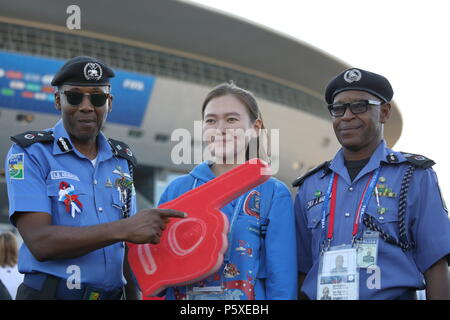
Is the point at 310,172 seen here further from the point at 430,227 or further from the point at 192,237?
the point at 192,237

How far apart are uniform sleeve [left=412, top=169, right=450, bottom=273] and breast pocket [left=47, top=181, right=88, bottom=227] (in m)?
1.69

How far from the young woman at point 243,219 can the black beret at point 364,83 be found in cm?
47

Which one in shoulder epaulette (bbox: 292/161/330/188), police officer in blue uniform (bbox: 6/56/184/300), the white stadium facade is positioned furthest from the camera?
the white stadium facade

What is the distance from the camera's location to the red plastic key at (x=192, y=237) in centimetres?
284

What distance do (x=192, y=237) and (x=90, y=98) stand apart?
2.98 ft

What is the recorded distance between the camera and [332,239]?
10.1 ft

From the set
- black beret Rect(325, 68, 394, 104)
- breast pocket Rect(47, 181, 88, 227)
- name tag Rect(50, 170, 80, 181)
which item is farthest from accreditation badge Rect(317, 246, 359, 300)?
name tag Rect(50, 170, 80, 181)

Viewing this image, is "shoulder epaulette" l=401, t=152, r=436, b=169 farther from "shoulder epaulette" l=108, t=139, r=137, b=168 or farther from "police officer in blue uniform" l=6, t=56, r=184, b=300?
"shoulder epaulette" l=108, t=139, r=137, b=168

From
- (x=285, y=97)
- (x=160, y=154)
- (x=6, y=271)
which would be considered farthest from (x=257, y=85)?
(x=6, y=271)

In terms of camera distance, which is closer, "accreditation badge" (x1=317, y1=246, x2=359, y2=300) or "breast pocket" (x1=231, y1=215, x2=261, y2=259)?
"accreditation badge" (x1=317, y1=246, x2=359, y2=300)

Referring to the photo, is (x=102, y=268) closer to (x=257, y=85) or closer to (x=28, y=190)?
(x=28, y=190)

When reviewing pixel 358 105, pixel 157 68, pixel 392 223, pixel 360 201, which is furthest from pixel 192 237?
pixel 157 68

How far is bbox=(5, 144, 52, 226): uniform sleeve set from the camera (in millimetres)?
2895
